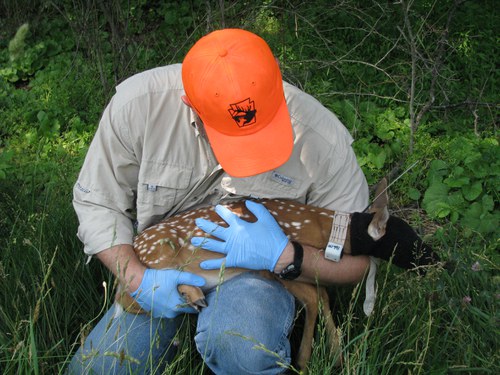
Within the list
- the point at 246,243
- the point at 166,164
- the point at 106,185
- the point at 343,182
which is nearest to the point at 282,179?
the point at 343,182

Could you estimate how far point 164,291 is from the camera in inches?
110

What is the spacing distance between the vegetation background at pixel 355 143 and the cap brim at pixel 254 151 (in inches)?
24.6

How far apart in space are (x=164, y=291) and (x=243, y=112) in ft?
2.73

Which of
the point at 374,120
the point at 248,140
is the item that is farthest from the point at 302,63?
the point at 248,140

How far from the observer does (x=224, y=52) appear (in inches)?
102

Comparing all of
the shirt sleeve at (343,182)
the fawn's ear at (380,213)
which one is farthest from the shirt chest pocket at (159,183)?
the fawn's ear at (380,213)

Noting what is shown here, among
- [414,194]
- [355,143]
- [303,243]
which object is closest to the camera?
[303,243]

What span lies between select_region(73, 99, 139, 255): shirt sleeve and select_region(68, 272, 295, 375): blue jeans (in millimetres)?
370

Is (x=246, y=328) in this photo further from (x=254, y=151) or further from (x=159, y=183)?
(x=159, y=183)

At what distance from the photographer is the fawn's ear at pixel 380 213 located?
2.54 m

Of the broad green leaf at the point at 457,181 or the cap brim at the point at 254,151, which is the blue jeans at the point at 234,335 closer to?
the cap brim at the point at 254,151

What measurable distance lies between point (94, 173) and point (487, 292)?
1.92 metres

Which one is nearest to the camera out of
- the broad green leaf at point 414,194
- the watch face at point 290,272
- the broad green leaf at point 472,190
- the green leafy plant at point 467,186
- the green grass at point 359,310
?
the green grass at point 359,310

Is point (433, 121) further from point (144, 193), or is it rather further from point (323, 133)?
point (144, 193)
